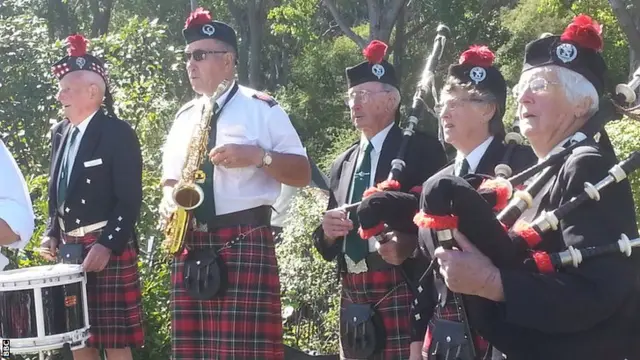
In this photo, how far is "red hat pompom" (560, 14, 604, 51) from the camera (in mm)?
2543

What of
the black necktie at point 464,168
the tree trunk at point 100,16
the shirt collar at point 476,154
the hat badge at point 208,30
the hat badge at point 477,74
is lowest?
the black necktie at point 464,168

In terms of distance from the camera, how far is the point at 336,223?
150 inches

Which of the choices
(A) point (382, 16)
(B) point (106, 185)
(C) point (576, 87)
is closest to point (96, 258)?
(B) point (106, 185)

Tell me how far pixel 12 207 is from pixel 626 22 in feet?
40.5

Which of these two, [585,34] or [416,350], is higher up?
[585,34]

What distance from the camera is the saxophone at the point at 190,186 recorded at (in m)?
4.06

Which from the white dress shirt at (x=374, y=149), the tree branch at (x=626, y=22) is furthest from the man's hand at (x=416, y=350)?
the tree branch at (x=626, y=22)

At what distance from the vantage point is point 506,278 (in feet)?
7.41

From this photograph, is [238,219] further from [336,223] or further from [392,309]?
[392,309]

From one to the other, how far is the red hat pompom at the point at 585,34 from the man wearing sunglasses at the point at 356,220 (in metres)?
1.32

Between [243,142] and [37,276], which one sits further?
[243,142]

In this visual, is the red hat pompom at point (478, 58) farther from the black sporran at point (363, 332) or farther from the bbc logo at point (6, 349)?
the bbc logo at point (6, 349)

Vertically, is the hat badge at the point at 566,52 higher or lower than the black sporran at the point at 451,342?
higher

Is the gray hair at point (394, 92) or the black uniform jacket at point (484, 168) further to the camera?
the gray hair at point (394, 92)
